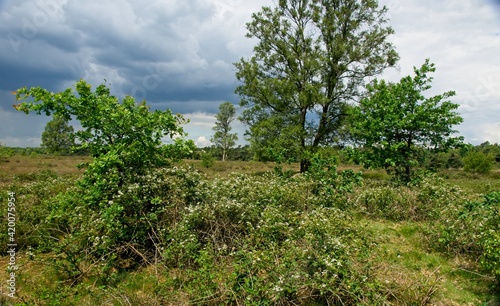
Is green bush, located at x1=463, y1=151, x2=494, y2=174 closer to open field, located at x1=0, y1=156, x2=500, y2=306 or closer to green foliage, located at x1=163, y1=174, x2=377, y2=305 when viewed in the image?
open field, located at x1=0, y1=156, x2=500, y2=306

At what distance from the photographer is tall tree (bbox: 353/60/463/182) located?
47.0 feet

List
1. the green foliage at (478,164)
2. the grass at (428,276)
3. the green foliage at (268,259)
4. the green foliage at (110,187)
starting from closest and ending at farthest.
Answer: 1. the green foliage at (268,259)
2. the grass at (428,276)
3. the green foliage at (110,187)
4. the green foliage at (478,164)

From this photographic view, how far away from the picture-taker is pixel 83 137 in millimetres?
7812

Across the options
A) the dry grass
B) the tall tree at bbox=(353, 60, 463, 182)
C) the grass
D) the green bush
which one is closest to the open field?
the grass

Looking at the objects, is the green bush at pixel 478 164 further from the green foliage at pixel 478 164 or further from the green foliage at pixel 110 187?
the green foliage at pixel 110 187

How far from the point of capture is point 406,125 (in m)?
14.2

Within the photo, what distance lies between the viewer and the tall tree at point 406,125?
47.0 feet

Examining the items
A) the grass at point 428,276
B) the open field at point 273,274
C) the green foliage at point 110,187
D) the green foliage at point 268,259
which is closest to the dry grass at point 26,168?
the green foliage at point 110,187

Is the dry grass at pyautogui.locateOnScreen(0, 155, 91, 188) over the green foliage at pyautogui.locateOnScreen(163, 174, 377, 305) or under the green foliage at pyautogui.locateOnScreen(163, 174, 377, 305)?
over

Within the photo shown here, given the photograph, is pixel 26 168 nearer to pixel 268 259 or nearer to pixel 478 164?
pixel 268 259

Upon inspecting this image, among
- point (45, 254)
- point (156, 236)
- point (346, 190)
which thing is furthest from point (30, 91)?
point (346, 190)

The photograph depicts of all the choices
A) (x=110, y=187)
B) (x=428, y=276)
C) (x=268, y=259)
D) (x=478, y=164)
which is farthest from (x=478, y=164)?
(x=110, y=187)

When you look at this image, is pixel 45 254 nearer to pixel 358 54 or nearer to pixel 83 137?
pixel 83 137

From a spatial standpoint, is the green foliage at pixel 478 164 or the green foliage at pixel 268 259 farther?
the green foliage at pixel 478 164
